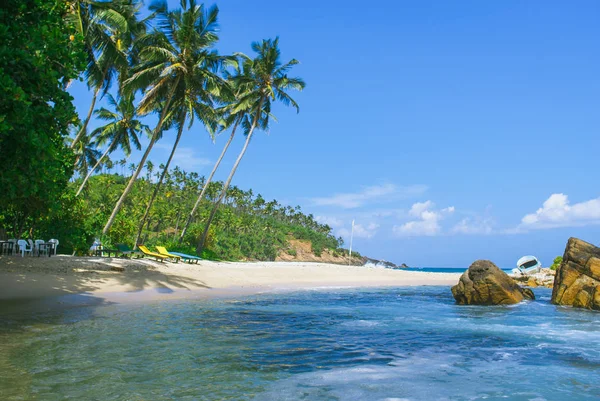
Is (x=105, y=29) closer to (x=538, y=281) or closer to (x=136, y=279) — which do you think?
(x=136, y=279)

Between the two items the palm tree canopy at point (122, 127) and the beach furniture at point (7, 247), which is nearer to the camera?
the beach furniture at point (7, 247)

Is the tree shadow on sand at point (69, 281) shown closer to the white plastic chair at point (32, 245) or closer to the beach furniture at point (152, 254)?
the white plastic chair at point (32, 245)

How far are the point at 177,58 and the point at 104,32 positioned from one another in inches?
176

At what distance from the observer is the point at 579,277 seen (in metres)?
16.1

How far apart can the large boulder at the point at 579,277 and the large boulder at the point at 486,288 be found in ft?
5.56

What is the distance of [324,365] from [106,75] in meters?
27.1

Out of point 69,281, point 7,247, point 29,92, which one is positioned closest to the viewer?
point 29,92

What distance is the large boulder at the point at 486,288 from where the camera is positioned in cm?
1670

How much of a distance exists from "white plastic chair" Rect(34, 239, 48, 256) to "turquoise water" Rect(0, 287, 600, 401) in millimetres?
8113

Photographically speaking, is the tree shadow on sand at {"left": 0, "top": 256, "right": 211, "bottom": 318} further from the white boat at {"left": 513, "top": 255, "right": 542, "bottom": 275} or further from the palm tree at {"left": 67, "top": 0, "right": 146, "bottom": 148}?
the white boat at {"left": 513, "top": 255, "right": 542, "bottom": 275}

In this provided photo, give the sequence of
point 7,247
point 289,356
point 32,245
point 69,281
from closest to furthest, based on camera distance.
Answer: point 289,356
point 69,281
point 7,247
point 32,245

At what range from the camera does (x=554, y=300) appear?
1719 centimetres

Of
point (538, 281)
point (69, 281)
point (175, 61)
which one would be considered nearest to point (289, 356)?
point (69, 281)

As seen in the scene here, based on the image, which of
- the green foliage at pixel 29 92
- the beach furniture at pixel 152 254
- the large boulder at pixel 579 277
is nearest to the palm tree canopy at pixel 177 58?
the beach furniture at pixel 152 254
